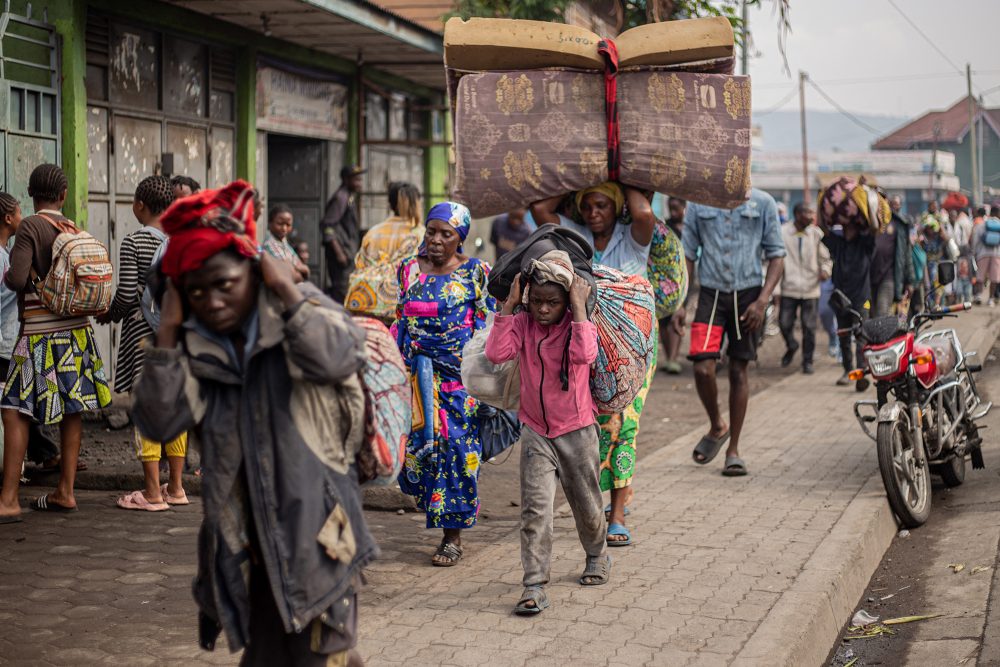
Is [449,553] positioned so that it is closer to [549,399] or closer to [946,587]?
[549,399]

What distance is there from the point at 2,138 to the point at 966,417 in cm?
682

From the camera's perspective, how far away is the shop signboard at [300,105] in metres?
12.8

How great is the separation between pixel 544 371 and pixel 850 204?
6.13 meters

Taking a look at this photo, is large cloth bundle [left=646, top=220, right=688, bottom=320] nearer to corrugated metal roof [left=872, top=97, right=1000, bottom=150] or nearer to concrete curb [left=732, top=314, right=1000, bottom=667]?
concrete curb [left=732, top=314, right=1000, bottom=667]

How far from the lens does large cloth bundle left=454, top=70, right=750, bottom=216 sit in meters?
6.28

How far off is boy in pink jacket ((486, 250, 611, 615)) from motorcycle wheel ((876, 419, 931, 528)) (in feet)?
7.60

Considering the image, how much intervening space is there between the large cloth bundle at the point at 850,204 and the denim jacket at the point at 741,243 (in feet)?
8.33

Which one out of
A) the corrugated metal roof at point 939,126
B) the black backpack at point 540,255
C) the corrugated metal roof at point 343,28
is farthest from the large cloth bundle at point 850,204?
the corrugated metal roof at point 939,126

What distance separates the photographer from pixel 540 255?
5.14 m

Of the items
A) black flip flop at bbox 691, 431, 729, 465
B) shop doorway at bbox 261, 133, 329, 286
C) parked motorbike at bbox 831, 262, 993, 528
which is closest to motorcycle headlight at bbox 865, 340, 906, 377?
parked motorbike at bbox 831, 262, 993, 528

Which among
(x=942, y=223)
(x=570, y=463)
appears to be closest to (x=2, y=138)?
(x=570, y=463)

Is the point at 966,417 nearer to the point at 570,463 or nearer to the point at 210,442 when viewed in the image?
the point at 570,463

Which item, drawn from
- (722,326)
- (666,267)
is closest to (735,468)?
(722,326)

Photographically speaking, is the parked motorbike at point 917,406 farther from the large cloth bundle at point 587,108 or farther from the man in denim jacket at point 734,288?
the large cloth bundle at point 587,108
